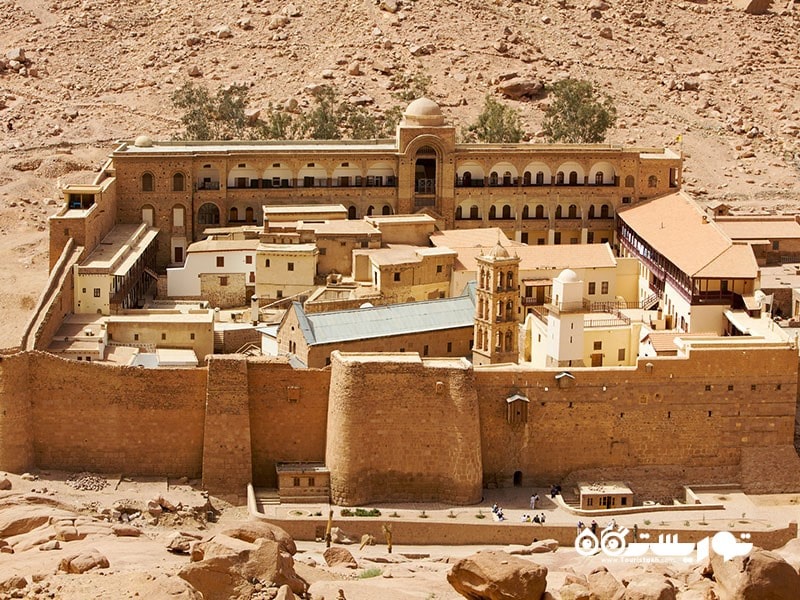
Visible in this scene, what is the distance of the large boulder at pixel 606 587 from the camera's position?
3691 cm

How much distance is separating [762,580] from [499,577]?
5215 mm

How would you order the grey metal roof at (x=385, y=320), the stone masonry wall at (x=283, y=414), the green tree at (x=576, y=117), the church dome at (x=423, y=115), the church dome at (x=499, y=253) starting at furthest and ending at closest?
the green tree at (x=576, y=117) → the church dome at (x=423, y=115) → the church dome at (x=499, y=253) → the grey metal roof at (x=385, y=320) → the stone masonry wall at (x=283, y=414)

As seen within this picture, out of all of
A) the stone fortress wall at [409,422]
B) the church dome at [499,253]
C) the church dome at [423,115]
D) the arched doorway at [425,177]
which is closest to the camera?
the stone fortress wall at [409,422]

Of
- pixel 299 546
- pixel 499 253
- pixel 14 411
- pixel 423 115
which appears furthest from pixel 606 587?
pixel 423 115

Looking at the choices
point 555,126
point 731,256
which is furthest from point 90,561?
point 555,126

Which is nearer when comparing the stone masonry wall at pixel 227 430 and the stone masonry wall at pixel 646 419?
the stone masonry wall at pixel 227 430

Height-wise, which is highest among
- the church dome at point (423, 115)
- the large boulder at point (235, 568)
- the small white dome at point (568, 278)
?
the church dome at point (423, 115)

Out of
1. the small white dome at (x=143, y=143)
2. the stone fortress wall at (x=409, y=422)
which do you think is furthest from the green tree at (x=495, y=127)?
the stone fortress wall at (x=409, y=422)

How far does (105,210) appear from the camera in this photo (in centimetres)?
6925

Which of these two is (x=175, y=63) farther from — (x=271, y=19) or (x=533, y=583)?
(x=533, y=583)

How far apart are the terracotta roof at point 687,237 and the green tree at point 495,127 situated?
8.48 metres

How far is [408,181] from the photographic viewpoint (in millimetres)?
75000

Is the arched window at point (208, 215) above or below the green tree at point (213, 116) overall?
below

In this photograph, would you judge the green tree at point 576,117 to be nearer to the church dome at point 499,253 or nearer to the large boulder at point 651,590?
the church dome at point 499,253
